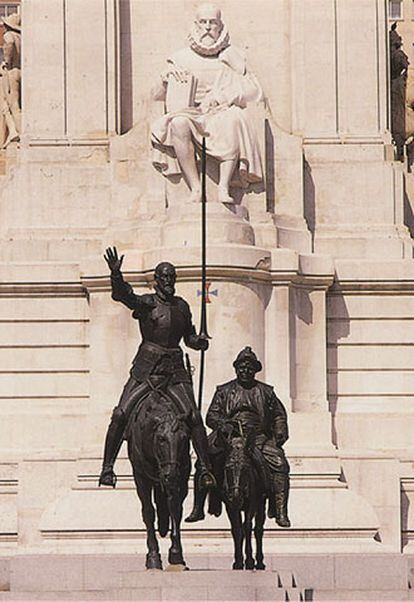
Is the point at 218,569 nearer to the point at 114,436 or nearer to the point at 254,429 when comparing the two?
the point at 254,429

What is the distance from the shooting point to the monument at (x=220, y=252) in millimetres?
42062

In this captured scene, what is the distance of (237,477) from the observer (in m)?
33.9

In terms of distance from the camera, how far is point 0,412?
44375 mm

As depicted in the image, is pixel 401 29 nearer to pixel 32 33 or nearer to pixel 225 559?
pixel 32 33

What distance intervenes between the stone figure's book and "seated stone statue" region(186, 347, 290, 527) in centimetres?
1096

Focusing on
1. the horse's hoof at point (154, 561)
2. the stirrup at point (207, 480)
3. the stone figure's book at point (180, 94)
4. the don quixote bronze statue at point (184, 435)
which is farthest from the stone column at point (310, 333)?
the horse's hoof at point (154, 561)

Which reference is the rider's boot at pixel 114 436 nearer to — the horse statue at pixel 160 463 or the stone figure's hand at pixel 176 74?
the horse statue at pixel 160 463

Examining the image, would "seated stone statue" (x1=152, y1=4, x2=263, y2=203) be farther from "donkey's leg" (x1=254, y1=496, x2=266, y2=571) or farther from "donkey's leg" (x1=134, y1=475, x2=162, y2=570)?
"donkey's leg" (x1=134, y1=475, x2=162, y2=570)

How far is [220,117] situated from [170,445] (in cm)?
1248

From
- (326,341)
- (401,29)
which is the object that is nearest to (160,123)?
(326,341)

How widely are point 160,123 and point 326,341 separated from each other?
16.2ft

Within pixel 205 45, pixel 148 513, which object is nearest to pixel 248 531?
pixel 148 513

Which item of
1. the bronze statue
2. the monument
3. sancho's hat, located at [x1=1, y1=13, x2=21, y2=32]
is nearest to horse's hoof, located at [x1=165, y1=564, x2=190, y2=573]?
the monument

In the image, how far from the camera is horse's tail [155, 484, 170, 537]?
33969mm
